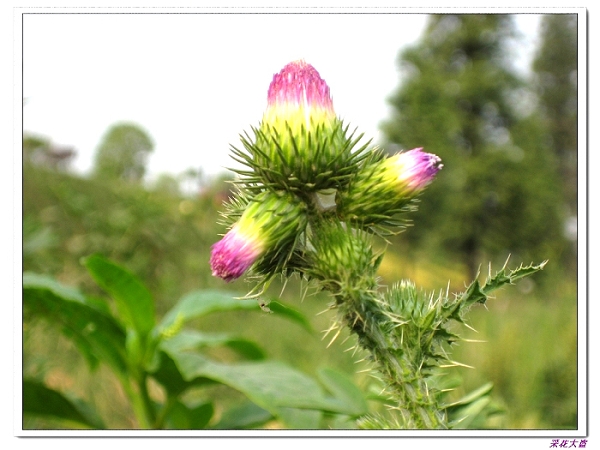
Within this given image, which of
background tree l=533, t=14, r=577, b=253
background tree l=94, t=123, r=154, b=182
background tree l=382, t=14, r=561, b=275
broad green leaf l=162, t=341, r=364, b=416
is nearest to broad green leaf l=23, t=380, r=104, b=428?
broad green leaf l=162, t=341, r=364, b=416

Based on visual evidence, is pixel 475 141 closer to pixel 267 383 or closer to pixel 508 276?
pixel 267 383

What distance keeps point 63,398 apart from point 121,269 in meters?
0.48

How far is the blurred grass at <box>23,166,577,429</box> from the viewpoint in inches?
169

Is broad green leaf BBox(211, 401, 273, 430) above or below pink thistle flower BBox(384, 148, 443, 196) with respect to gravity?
below

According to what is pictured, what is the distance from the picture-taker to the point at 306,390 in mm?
1520

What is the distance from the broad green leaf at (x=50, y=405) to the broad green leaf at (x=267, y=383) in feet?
1.38

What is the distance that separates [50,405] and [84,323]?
294 millimetres

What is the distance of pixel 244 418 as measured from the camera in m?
1.88

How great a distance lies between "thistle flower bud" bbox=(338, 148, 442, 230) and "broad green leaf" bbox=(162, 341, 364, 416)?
23.8 inches

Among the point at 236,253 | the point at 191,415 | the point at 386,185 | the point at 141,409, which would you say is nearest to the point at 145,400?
the point at 141,409

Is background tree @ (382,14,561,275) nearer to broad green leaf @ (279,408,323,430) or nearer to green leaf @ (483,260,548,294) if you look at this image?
broad green leaf @ (279,408,323,430)

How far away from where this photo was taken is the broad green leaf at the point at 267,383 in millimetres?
1396
